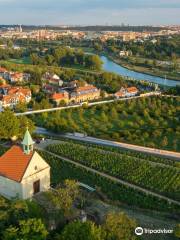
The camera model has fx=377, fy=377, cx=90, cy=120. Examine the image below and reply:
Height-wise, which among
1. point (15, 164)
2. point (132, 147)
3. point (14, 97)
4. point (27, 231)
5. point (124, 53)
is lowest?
point (132, 147)

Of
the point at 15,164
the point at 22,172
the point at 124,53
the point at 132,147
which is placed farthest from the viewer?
the point at 124,53

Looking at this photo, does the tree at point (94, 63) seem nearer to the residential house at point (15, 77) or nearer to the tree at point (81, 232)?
the residential house at point (15, 77)

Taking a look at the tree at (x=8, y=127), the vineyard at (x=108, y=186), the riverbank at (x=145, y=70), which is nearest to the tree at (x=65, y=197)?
the vineyard at (x=108, y=186)

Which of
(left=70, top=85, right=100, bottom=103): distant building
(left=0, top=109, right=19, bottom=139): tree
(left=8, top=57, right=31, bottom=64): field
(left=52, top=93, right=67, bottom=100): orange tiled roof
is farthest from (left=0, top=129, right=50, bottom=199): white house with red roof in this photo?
(left=8, top=57, right=31, bottom=64): field

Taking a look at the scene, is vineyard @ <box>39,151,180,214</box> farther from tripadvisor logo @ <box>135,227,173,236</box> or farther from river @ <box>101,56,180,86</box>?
river @ <box>101,56,180,86</box>

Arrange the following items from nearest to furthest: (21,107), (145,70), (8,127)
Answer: (8,127) < (21,107) < (145,70)

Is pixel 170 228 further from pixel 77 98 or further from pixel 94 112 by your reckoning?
pixel 77 98

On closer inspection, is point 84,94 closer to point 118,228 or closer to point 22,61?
point 118,228

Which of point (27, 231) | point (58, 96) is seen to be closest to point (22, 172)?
point (27, 231)
